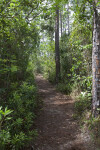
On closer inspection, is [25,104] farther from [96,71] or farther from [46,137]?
Answer: [96,71]

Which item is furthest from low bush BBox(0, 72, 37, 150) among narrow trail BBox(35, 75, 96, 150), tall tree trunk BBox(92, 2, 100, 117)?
tall tree trunk BBox(92, 2, 100, 117)

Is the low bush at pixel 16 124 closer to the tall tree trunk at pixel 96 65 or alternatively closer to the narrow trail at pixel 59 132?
the narrow trail at pixel 59 132

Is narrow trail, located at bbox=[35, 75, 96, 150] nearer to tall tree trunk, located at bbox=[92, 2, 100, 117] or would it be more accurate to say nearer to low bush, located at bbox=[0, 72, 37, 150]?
low bush, located at bbox=[0, 72, 37, 150]

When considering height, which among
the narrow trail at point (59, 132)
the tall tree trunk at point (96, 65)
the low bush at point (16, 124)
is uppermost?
the tall tree trunk at point (96, 65)

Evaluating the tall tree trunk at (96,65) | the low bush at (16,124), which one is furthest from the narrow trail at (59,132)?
the tall tree trunk at (96,65)

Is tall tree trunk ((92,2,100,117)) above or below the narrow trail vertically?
above

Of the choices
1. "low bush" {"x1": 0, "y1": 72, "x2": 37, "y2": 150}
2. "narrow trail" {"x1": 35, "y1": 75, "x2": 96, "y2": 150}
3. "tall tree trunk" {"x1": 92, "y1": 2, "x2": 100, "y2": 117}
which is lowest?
"narrow trail" {"x1": 35, "y1": 75, "x2": 96, "y2": 150}

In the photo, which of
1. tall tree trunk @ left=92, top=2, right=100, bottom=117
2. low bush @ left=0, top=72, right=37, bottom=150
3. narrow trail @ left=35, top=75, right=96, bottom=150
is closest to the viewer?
low bush @ left=0, top=72, right=37, bottom=150

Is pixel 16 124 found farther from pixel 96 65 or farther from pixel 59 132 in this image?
pixel 96 65

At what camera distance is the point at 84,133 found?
357 cm

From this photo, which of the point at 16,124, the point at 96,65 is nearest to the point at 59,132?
the point at 16,124

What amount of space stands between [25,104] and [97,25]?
126 inches

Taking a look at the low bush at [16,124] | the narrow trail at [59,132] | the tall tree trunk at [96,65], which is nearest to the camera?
the low bush at [16,124]

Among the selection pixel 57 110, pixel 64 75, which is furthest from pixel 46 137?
pixel 64 75
